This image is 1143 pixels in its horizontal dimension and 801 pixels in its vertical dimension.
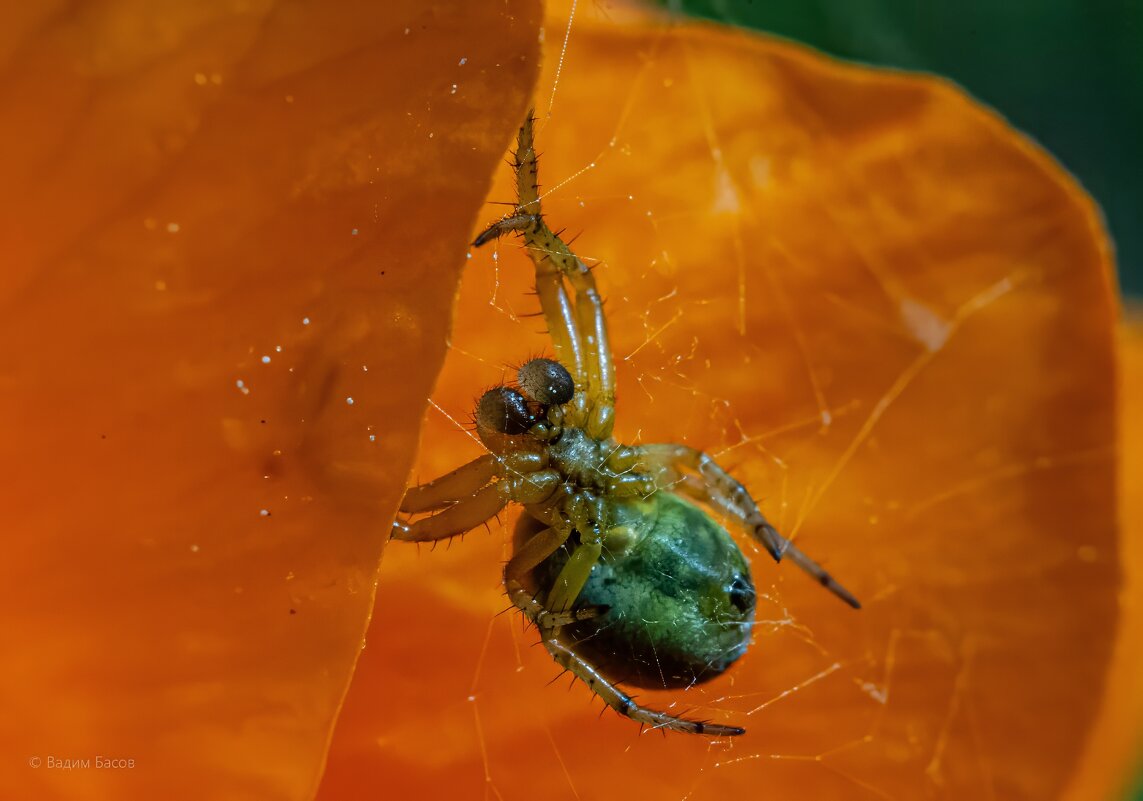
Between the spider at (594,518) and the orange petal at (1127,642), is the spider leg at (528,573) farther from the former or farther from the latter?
the orange petal at (1127,642)

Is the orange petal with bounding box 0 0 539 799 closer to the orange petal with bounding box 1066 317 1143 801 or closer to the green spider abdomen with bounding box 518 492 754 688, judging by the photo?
the green spider abdomen with bounding box 518 492 754 688

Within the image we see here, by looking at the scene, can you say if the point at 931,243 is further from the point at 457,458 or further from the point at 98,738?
the point at 98,738

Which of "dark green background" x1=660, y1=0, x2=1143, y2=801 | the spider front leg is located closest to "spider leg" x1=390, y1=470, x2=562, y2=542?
the spider front leg

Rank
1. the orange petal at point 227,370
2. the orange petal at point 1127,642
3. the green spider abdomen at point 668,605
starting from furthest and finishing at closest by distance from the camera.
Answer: the orange petal at point 1127,642 → the green spider abdomen at point 668,605 → the orange petal at point 227,370

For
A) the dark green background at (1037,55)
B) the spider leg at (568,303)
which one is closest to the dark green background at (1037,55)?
the dark green background at (1037,55)

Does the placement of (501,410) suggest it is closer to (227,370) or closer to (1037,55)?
(227,370)

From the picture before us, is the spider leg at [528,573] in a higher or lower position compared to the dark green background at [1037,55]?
lower
